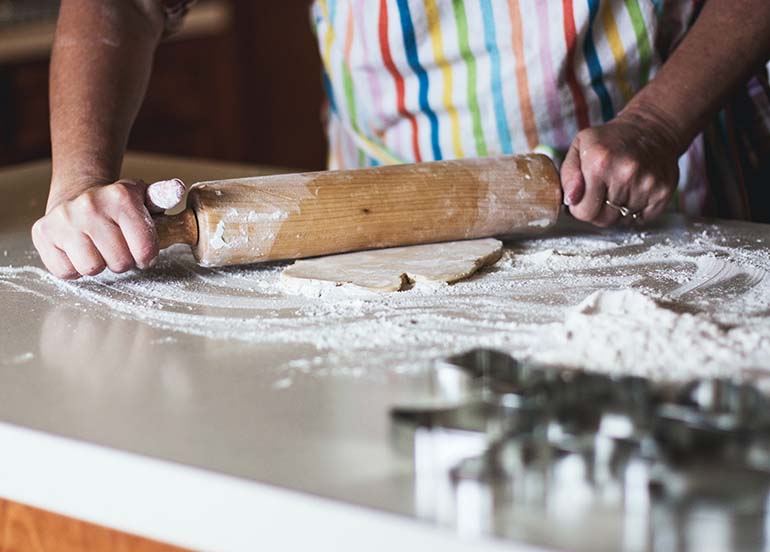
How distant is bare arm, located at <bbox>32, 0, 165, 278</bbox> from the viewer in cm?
84

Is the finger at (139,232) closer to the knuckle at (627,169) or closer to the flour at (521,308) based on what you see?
the flour at (521,308)

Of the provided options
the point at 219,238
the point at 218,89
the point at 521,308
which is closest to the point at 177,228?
the point at 219,238

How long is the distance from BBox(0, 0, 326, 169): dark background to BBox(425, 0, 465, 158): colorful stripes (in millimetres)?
1842

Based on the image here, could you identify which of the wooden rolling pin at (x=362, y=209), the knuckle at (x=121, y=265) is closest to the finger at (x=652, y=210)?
the wooden rolling pin at (x=362, y=209)

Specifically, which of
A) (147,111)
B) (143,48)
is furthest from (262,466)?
(147,111)

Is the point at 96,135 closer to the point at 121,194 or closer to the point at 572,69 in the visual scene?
the point at 121,194

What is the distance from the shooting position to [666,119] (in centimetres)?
103

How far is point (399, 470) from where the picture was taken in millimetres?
509

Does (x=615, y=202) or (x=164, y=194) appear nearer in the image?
(x=164, y=194)

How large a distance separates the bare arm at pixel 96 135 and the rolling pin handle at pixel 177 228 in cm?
2

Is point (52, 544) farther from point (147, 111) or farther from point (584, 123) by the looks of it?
point (147, 111)

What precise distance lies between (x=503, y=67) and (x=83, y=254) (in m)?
0.53

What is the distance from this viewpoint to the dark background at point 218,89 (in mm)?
2689

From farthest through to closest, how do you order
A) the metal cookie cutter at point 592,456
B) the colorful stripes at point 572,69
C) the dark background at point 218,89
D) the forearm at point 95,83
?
the dark background at point 218,89
the colorful stripes at point 572,69
the forearm at point 95,83
the metal cookie cutter at point 592,456
